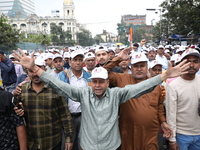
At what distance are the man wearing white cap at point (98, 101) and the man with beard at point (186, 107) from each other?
522 mm

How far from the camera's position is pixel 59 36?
54.0 m

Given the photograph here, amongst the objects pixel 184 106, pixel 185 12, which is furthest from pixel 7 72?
pixel 185 12

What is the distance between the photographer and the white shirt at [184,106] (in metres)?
2.15

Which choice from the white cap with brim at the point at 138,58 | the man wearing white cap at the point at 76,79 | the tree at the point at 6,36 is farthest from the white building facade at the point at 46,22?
the white cap with brim at the point at 138,58

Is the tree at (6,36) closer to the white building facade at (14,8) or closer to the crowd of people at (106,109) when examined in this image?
the crowd of people at (106,109)

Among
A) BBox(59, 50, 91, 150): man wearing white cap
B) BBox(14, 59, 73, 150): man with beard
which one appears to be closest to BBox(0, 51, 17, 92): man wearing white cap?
BBox(59, 50, 91, 150): man wearing white cap

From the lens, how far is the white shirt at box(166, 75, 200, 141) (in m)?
2.15

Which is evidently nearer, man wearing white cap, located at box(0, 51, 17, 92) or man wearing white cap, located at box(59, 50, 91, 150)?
man wearing white cap, located at box(59, 50, 91, 150)

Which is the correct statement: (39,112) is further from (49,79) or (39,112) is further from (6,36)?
(6,36)

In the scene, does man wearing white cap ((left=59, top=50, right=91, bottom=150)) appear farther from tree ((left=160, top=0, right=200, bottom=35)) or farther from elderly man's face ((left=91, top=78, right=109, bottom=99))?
tree ((left=160, top=0, right=200, bottom=35))

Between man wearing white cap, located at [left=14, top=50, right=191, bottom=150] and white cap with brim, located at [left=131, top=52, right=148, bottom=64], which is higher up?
white cap with brim, located at [left=131, top=52, right=148, bottom=64]

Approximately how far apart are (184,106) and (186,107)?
0.03m

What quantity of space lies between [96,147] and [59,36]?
55.4 metres

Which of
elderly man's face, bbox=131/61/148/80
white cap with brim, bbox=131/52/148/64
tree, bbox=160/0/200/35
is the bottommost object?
elderly man's face, bbox=131/61/148/80
